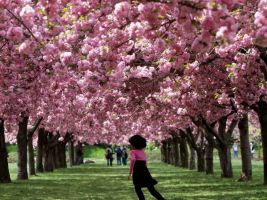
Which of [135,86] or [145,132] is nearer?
[135,86]

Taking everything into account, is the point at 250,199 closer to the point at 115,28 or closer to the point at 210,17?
the point at 115,28

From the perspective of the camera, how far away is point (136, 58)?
20.2m

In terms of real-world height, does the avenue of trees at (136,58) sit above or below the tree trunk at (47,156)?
above

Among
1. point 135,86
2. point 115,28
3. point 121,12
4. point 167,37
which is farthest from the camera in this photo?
point 135,86

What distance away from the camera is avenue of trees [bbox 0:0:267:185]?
26.1ft

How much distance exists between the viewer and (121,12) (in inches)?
312

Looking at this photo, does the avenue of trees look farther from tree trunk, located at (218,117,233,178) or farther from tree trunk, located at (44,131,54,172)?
tree trunk, located at (44,131,54,172)

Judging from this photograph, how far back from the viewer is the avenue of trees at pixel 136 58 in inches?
313

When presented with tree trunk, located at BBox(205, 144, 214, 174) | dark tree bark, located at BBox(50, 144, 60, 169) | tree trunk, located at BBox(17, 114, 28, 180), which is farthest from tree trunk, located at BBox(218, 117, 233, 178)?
dark tree bark, located at BBox(50, 144, 60, 169)

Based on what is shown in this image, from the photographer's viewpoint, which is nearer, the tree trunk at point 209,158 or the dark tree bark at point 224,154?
the dark tree bark at point 224,154

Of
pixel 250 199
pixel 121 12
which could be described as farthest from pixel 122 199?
pixel 121 12

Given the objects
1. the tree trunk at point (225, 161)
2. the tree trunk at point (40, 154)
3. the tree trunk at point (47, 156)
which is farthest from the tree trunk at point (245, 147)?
the tree trunk at point (47, 156)

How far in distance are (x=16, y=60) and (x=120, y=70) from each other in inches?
118

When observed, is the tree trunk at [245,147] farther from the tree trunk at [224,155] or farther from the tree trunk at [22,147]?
the tree trunk at [22,147]
